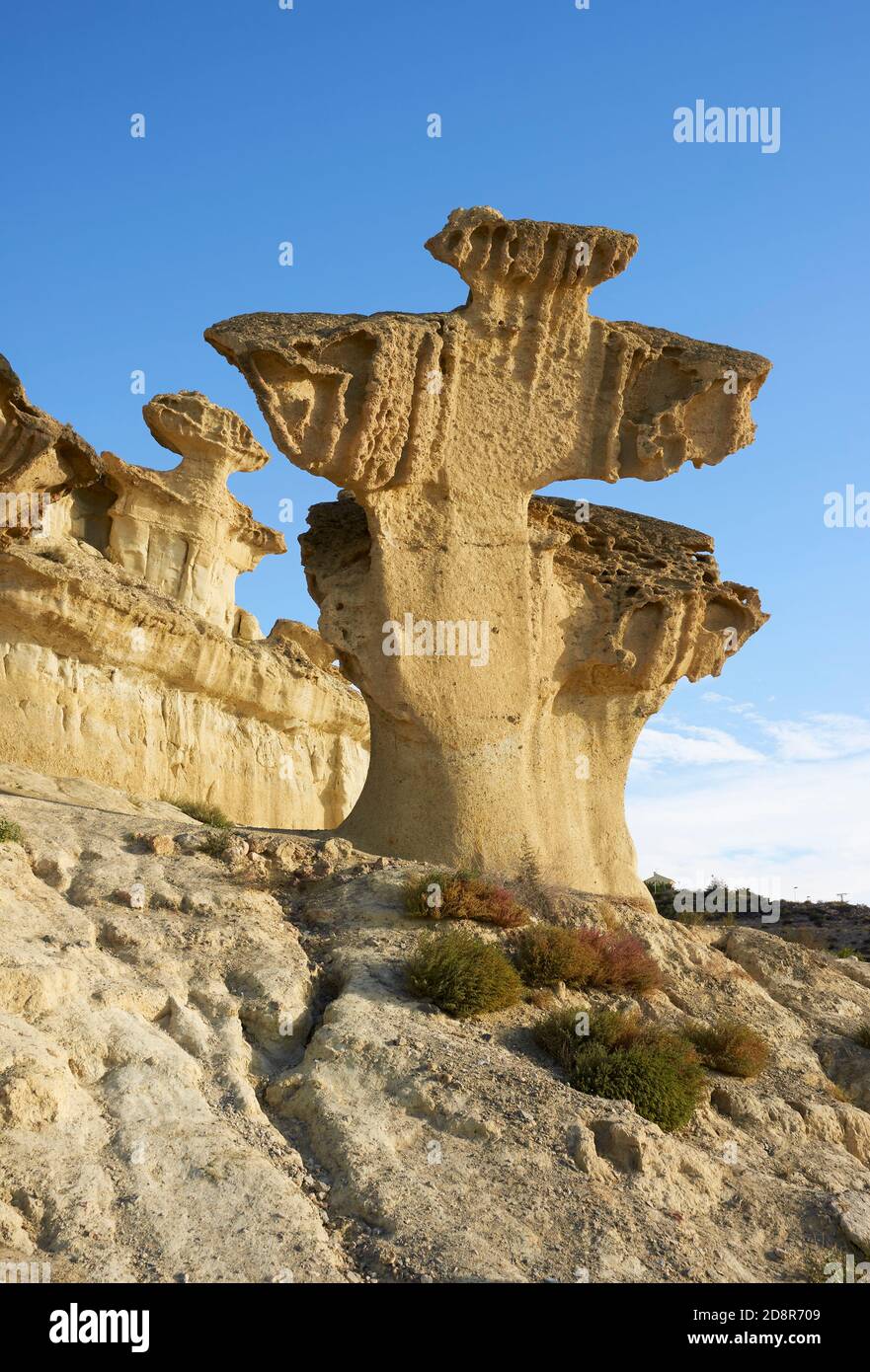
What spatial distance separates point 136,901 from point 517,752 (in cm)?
440

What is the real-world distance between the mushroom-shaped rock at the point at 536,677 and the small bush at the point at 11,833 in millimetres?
3433

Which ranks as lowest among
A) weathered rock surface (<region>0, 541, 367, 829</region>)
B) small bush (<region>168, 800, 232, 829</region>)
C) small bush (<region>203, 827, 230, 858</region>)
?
small bush (<region>203, 827, 230, 858</region>)

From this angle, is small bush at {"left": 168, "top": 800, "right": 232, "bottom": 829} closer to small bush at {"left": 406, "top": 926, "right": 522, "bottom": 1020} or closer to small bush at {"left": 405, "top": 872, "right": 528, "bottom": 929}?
small bush at {"left": 405, "top": 872, "right": 528, "bottom": 929}

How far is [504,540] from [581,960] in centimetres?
481

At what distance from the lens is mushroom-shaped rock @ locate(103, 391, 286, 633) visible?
71.2ft

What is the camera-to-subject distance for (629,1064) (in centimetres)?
829

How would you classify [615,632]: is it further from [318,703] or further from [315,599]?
[318,703]

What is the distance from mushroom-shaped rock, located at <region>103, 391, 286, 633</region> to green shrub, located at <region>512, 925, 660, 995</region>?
43.2ft

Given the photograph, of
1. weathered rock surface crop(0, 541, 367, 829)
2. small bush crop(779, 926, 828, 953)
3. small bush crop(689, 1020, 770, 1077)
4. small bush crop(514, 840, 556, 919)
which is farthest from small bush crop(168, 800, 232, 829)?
small bush crop(689, 1020, 770, 1077)

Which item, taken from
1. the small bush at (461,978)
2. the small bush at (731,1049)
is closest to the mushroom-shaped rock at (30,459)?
the small bush at (461,978)

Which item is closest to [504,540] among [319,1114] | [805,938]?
[805,938]

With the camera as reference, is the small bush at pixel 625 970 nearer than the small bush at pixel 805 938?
Yes

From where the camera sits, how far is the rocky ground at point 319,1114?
6.07m

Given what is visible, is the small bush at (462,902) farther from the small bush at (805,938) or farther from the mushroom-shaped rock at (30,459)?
the mushroom-shaped rock at (30,459)
